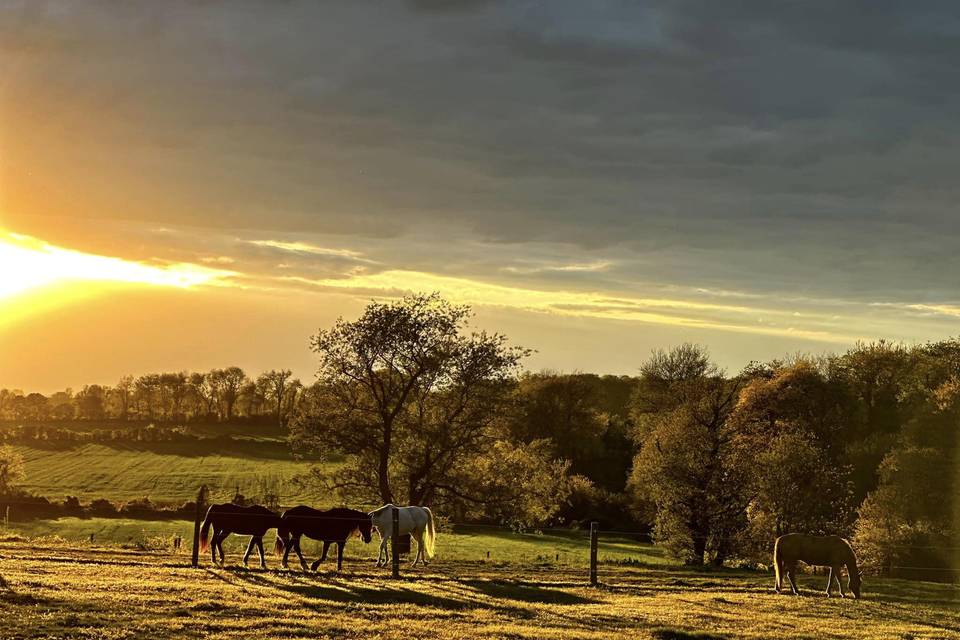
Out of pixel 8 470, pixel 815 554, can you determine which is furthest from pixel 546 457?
pixel 8 470

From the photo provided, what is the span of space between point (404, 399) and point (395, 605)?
21.4 metres

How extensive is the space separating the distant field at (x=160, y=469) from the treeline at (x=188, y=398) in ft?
74.0

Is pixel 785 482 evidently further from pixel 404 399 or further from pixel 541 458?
pixel 404 399

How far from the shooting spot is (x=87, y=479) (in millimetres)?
78188

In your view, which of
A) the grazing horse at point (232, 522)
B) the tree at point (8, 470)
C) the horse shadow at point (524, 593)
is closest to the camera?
the horse shadow at point (524, 593)

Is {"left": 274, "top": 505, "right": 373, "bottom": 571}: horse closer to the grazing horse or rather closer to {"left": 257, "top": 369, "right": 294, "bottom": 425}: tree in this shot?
the grazing horse

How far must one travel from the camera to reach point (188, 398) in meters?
130

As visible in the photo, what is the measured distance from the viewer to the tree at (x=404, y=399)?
36.1 m

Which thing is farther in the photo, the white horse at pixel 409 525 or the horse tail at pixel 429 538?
the horse tail at pixel 429 538

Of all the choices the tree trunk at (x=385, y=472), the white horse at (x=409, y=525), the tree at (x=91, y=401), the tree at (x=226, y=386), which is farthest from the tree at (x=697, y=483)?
the tree at (x=91, y=401)

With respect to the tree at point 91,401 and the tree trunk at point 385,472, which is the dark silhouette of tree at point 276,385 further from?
the tree trunk at point 385,472

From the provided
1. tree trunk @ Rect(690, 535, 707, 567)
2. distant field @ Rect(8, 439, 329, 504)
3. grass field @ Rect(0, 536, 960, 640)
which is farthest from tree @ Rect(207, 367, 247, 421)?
grass field @ Rect(0, 536, 960, 640)

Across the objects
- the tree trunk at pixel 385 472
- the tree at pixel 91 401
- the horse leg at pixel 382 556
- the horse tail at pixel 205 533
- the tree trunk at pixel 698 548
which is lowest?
the tree trunk at pixel 698 548

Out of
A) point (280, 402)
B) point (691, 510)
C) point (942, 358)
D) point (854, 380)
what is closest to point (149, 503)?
point (691, 510)
